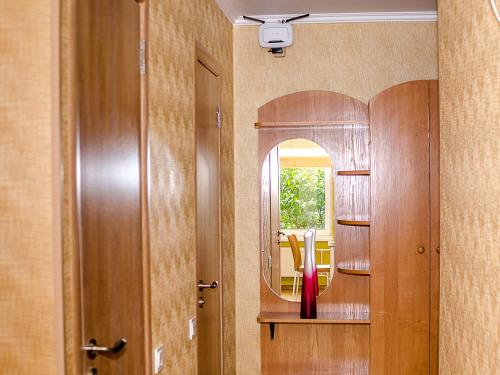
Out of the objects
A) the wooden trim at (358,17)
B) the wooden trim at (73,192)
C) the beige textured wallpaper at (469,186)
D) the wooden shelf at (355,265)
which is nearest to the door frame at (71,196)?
the wooden trim at (73,192)

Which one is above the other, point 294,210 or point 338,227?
point 294,210

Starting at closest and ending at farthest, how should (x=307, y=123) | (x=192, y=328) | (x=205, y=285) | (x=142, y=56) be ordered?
1. (x=142, y=56)
2. (x=192, y=328)
3. (x=205, y=285)
4. (x=307, y=123)

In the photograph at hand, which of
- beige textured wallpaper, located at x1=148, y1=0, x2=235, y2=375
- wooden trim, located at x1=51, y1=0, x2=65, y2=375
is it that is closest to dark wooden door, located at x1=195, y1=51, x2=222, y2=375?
beige textured wallpaper, located at x1=148, y1=0, x2=235, y2=375

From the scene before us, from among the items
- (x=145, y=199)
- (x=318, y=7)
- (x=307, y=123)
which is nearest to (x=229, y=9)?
(x=318, y=7)

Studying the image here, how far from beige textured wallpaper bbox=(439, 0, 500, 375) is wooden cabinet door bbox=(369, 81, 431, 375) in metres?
1.74

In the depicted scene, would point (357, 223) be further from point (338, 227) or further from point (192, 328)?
point (192, 328)

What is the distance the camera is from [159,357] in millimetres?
2107

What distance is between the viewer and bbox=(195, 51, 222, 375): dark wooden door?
279cm

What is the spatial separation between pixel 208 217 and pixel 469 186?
171 centimetres

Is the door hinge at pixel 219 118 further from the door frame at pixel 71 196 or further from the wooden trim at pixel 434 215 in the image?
the door frame at pixel 71 196

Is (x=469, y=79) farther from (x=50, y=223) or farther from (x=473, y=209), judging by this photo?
(x=50, y=223)

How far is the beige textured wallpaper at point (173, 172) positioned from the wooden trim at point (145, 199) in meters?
0.08

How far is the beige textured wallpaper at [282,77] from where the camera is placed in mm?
3807

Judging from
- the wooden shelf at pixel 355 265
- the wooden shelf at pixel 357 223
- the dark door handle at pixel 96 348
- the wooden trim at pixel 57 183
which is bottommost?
the wooden shelf at pixel 355 265
